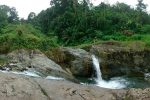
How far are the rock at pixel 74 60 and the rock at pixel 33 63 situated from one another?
2738 mm

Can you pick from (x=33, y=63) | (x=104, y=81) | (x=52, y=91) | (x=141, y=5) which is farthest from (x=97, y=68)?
(x=141, y=5)

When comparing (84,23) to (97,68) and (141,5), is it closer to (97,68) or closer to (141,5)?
(97,68)

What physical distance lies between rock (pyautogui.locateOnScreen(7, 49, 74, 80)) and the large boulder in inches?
279

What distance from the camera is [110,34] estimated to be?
40.4m

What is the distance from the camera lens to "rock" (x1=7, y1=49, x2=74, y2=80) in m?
17.5

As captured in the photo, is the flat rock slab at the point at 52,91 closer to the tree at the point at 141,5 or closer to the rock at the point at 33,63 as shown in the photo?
the rock at the point at 33,63

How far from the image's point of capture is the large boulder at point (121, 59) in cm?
2664

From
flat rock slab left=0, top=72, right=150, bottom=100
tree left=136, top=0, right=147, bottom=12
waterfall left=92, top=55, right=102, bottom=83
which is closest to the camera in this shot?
flat rock slab left=0, top=72, right=150, bottom=100

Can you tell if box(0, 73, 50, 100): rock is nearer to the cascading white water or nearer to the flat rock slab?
the flat rock slab

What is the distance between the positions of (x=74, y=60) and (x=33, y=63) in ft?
19.3

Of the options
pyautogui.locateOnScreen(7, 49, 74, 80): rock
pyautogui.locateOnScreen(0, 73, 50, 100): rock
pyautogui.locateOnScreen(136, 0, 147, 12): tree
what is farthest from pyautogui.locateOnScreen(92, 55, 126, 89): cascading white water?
pyautogui.locateOnScreen(136, 0, 147, 12): tree

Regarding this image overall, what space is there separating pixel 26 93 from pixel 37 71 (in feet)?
27.2

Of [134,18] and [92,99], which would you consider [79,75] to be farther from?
[134,18]

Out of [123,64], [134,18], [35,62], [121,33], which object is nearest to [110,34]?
[121,33]
